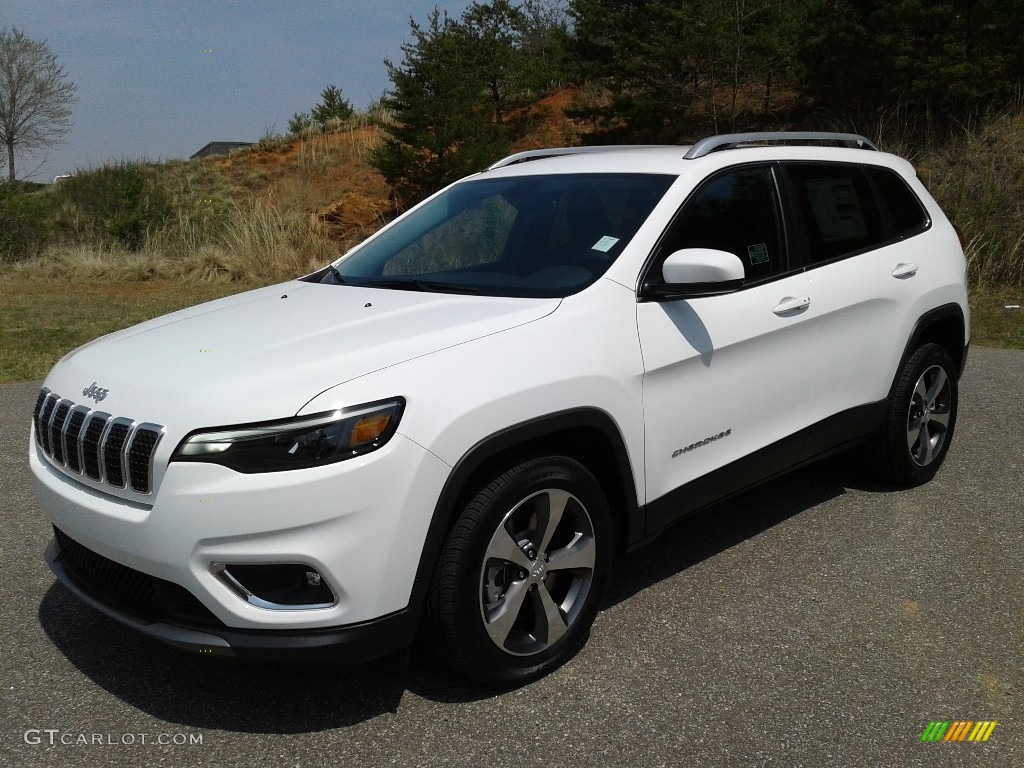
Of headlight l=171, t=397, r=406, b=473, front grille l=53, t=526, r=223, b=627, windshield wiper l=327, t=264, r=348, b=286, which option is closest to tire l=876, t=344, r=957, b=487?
windshield wiper l=327, t=264, r=348, b=286

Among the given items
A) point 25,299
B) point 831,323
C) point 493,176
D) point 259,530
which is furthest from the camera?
point 25,299

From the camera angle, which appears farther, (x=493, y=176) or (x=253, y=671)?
(x=493, y=176)

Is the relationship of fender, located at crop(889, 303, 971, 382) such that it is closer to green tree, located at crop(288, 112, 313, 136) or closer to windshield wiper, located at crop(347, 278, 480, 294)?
windshield wiper, located at crop(347, 278, 480, 294)

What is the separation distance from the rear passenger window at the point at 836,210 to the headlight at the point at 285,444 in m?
2.45

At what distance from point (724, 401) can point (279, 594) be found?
6.11ft

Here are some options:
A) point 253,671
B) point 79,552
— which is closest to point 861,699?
point 253,671

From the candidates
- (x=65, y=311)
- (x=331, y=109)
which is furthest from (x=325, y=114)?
(x=65, y=311)

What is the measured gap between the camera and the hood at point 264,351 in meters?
2.74

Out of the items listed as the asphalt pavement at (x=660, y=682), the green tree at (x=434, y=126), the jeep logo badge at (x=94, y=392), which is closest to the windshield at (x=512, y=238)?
the jeep logo badge at (x=94, y=392)

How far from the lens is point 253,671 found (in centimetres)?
332

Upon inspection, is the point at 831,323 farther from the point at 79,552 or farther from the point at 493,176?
the point at 79,552

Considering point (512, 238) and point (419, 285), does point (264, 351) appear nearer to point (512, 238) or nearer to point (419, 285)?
point (419, 285)

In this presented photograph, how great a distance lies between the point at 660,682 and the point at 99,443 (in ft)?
6.39

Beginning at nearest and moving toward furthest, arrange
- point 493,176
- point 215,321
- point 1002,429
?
1. point 215,321
2. point 493,176
3. point 1002,429
